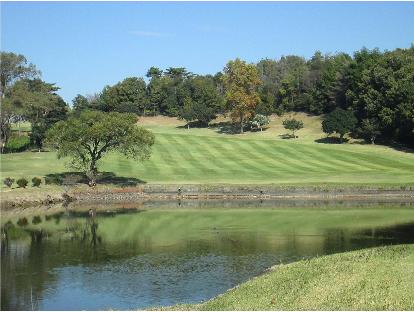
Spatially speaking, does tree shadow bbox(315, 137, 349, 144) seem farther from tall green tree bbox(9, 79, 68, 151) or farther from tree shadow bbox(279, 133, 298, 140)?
tall green tree bbox(9, 79, 68, 151)

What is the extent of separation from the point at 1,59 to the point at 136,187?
58137 millimetres

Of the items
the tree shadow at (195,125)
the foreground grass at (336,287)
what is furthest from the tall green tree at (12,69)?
the foreground grass at (336,287)

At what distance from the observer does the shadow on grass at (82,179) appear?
72688mm

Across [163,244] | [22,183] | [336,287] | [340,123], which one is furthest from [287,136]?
[336,287]

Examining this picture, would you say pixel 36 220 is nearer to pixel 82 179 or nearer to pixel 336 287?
pixel 82 179

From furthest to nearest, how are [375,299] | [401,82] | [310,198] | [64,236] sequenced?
[401,82]
[310,198]
[64,236]
[375,299]

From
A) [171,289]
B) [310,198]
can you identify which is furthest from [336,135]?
[171,289]

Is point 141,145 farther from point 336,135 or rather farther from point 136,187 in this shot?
point 336,135

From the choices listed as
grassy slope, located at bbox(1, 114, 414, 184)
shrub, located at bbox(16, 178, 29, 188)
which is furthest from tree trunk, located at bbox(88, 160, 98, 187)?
shrub, located at bbox(16, 178, 29, 188)

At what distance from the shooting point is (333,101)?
136 m

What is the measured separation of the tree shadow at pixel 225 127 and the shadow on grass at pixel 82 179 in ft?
198

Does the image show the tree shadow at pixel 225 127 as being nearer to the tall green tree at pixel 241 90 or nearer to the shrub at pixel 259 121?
the tall green tree at pixel 241 90

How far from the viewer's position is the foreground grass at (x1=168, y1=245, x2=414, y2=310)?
67.7 ft

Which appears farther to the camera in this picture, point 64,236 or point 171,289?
point 64,236
